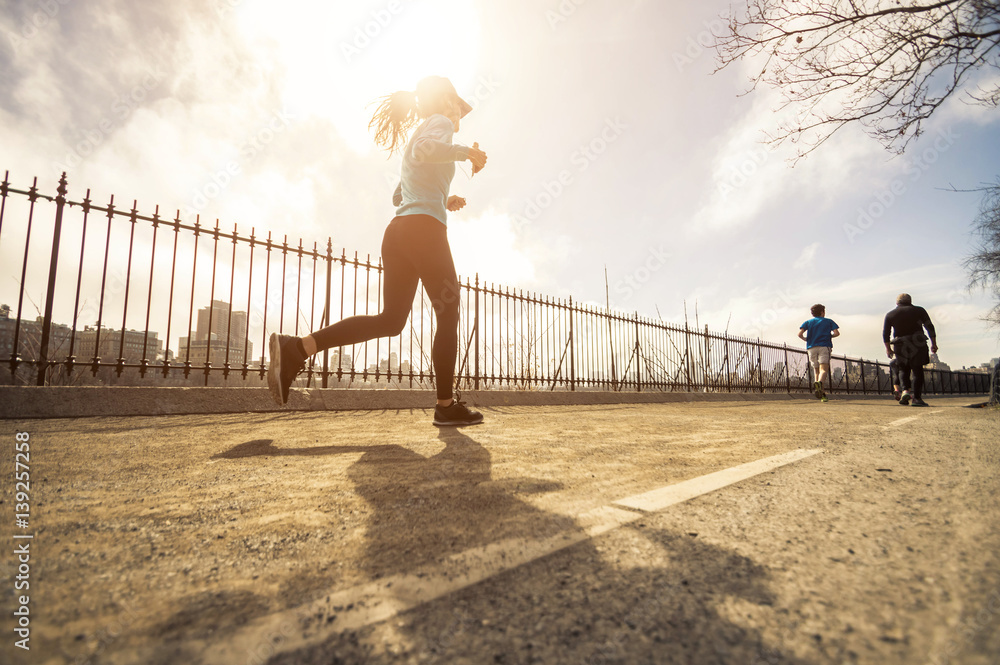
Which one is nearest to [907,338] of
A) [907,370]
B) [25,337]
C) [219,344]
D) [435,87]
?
[907,370]

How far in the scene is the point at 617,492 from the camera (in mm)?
1578

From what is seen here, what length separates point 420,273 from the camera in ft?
10.8

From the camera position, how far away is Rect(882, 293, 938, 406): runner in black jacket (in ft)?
28.1

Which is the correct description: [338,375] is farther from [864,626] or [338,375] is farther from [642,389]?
[642,389]

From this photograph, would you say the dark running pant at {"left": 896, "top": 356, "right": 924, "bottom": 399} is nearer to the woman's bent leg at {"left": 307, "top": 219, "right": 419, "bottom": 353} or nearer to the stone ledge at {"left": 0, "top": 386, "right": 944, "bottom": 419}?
the stone ledge at {"left": 0, "top": 386, "right": 944, "bottom": 419}

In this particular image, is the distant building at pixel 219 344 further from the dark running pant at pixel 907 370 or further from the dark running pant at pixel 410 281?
the dark running pant at pixel 907 370

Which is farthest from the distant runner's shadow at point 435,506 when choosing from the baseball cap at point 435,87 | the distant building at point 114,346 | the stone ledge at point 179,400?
the distant building at point 114,346

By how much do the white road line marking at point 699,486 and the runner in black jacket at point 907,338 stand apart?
29.2 feet

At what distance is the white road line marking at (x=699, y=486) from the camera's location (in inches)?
55.9

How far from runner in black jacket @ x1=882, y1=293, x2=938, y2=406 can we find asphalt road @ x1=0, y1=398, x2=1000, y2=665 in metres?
8.45

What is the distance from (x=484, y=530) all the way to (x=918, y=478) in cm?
174

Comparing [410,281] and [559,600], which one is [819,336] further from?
[559,600]

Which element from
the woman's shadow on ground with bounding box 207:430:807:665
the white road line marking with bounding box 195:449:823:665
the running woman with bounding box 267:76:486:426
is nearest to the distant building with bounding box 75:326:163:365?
the running woman with bounding box 267:76:486:426

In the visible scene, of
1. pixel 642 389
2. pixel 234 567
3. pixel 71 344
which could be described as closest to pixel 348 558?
pixel 234 567
